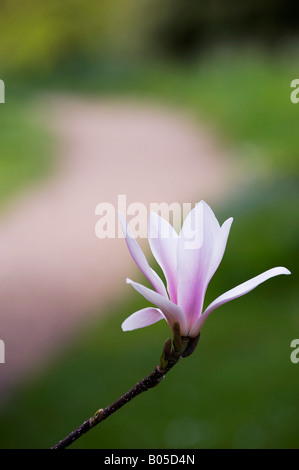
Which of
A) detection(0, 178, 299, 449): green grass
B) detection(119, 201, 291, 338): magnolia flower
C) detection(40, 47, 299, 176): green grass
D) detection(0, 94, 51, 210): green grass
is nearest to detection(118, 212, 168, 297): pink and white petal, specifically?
detection(119, 201, 291, 338): magnolia flower

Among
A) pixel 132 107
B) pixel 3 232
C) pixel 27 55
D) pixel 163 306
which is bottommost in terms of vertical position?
pixel 3 232

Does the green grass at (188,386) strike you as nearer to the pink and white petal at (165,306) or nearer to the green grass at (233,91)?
the pink and white petal at (165,306)

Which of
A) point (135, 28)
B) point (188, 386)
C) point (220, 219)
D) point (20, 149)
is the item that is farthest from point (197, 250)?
point (135, 28)

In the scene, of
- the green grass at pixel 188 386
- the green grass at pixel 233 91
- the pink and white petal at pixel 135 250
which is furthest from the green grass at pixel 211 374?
the pink and white petal at pixel 135 250

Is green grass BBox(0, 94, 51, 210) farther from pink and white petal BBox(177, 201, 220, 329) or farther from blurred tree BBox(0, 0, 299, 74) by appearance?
pink and white petal BBox(177, 201, 220, 329)

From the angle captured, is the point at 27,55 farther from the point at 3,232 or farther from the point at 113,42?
the point at 3,232

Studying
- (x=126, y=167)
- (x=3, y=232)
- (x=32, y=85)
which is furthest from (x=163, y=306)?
(x=32, y=85)

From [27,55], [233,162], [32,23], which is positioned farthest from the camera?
[32,23]
